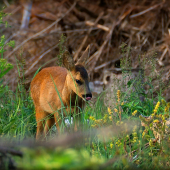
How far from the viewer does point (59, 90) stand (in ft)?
14.9

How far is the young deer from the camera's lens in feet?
13.6

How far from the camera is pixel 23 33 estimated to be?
9266 millimetres

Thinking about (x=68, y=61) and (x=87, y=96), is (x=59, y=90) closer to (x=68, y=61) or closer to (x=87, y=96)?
(x=68, y=61)

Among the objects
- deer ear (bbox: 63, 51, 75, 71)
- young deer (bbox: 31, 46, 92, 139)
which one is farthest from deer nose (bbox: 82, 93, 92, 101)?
deer ear (bbox: 63, 51, 75, 71)

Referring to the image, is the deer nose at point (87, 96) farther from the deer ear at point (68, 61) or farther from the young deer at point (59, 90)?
the deer ear at point (68, 61)

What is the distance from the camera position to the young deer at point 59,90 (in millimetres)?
4156

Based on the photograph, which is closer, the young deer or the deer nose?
the deer nose

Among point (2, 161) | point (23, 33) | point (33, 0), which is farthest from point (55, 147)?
point (33, 0)

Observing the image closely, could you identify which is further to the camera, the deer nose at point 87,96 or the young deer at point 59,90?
the young deer at point 59,90

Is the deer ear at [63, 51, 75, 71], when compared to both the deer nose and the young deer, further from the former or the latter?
the deer nose

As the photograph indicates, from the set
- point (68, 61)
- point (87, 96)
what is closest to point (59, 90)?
point (68, 61)

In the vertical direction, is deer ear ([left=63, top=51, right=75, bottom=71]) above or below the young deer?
above

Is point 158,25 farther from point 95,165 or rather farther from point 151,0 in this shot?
point 95,165

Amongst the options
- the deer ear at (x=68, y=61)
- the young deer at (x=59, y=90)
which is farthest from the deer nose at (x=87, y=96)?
the deer ear at (x=68, y=61)
